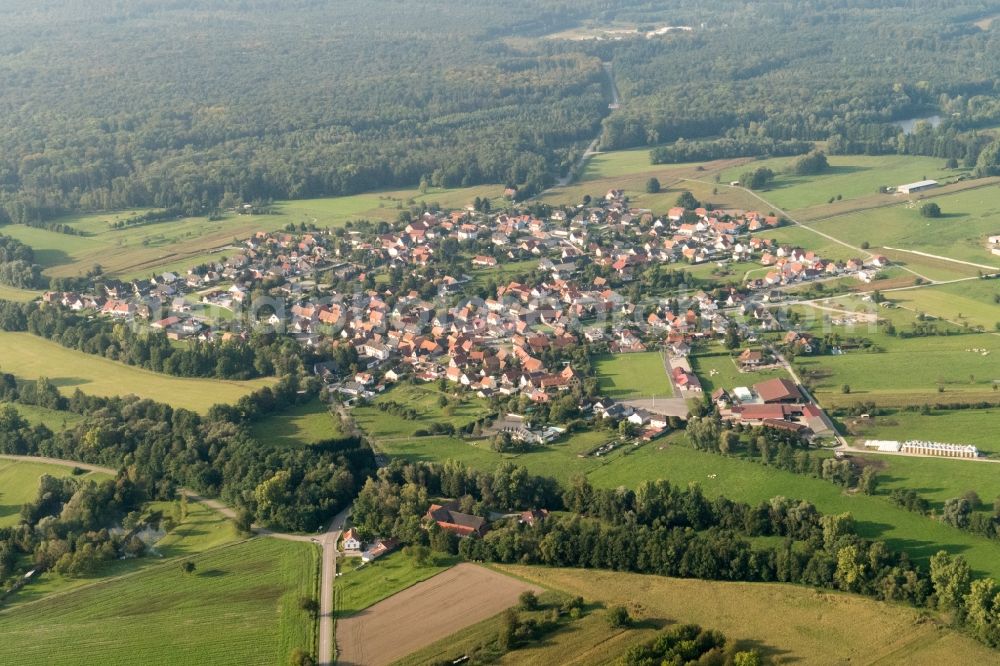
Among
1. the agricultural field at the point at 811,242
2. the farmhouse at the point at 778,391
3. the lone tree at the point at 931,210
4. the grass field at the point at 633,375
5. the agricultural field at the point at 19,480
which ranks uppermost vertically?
the lone tree at the point at 931,210

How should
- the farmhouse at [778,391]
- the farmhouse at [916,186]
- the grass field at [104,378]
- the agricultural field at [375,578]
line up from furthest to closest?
the farmhouse at [916,186], the grass field at [104,378], the farmhouse at [778,391], the agricultural field at [375,578]

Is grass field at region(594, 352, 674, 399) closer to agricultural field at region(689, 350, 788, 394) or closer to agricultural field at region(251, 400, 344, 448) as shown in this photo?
agricultural field at region(689, 350, 788, 394)

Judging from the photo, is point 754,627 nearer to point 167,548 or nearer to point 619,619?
point 619,619

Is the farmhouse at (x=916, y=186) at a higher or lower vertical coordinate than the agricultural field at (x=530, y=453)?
higher

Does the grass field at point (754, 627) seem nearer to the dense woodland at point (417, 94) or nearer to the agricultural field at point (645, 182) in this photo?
the agricultural field at point (645, 182)

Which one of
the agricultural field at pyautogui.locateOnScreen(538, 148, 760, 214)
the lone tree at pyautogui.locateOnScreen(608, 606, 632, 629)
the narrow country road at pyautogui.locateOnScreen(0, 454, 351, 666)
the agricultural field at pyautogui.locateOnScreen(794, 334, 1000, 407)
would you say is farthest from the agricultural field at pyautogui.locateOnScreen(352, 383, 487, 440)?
the agricultural field at pyautogui.locateOnScreen(538, 148, 760, 214)

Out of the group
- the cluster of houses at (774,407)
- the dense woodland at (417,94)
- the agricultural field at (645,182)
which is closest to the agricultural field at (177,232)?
the dense woodland at (417,94)

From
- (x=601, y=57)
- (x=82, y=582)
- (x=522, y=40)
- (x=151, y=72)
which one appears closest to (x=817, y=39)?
(x=601, y=57)

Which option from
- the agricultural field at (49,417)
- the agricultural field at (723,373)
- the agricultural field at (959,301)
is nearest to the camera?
the agricultural field at (49,417)
